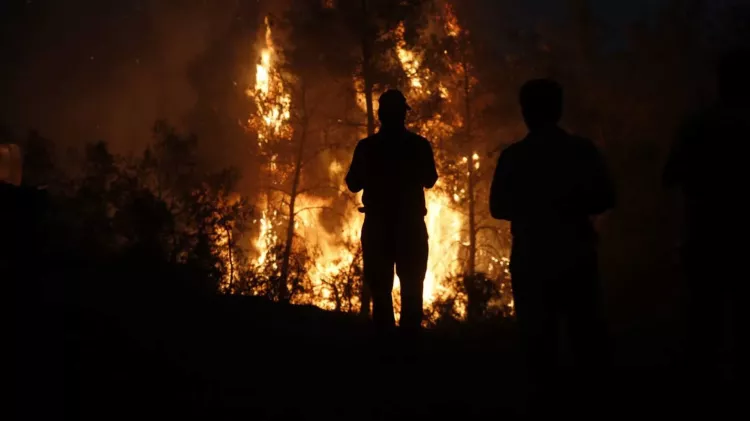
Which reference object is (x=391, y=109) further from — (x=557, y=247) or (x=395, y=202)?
(x=557, y=247)

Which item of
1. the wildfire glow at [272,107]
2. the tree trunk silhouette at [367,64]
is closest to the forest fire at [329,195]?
the wildfire glow at [272,107]

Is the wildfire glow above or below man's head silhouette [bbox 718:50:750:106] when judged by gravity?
above

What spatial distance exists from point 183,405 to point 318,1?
58.1ft

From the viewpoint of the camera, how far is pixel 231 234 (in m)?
16.7

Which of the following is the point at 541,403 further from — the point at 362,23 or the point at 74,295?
the point at 362,23

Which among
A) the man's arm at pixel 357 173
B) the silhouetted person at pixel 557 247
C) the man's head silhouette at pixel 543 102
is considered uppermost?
the man's arm at pixel 357 173

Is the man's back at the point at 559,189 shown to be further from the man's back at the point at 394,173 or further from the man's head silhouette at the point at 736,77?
the man's back at the point at 394,173

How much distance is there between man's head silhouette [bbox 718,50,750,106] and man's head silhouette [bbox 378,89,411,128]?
2.35 meters

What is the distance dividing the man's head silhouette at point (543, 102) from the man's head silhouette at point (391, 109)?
1.88m

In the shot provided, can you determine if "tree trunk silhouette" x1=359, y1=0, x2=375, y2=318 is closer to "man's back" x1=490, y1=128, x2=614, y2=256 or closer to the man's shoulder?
the man's shoulder

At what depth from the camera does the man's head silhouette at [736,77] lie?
364cm

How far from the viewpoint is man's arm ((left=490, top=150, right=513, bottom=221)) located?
3309mm

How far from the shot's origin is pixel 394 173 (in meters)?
5.05

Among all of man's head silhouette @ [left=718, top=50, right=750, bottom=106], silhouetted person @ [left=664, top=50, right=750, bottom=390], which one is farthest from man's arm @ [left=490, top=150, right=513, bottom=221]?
man's head silhouette @ [left=718, top=50, right=750, bottom=106]
